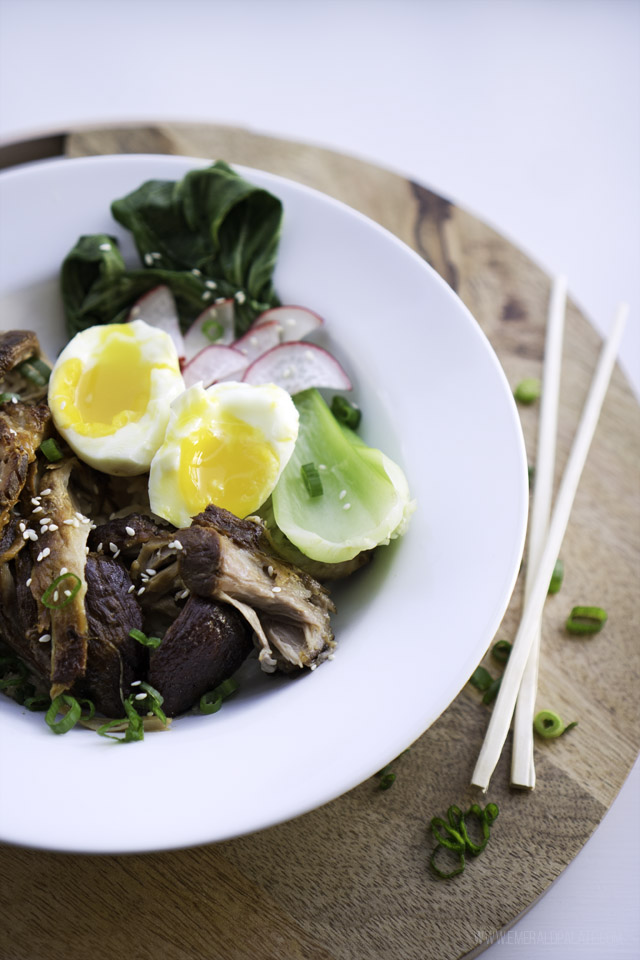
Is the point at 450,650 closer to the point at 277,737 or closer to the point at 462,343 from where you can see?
the point at 277,737

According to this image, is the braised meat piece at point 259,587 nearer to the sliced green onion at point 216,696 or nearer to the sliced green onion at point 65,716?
the sliced green onion at point 216,696

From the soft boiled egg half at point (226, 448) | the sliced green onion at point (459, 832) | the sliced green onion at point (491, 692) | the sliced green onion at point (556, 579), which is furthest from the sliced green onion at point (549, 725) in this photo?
the soft boiled egg half at point (226, 448)

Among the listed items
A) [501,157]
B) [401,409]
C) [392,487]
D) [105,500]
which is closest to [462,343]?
[401,409]

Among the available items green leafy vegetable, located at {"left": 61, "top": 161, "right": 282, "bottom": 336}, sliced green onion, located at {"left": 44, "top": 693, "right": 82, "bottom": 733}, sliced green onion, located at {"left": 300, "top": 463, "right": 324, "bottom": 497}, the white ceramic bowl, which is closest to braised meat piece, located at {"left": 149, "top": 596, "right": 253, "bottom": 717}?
the white ceramic bowl

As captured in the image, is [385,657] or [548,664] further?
[548,664]

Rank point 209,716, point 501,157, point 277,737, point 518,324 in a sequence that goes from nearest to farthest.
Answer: point 277,737 < point 209,716 < point 518,324 < point 501,157

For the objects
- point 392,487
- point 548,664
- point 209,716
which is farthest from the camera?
point 548,664
